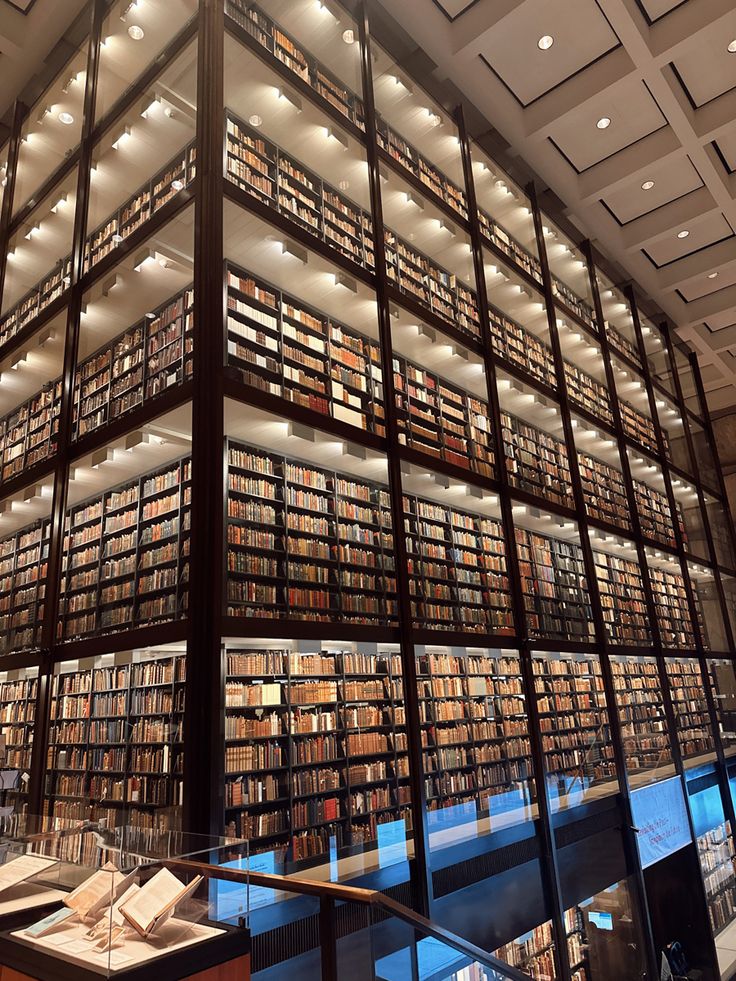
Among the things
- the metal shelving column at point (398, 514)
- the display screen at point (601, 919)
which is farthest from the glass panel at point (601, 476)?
the display screen at point (601, 919)

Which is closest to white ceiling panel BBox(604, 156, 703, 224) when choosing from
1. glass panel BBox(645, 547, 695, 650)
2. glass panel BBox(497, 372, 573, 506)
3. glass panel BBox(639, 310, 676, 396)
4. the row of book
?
glass panel BBox(639, 310, 676, 396)

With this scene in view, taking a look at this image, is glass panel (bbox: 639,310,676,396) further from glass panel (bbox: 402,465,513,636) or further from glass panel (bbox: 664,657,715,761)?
glass panel (bbox: 402,465,513,636)

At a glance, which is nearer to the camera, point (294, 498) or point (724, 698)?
point (294, 498)

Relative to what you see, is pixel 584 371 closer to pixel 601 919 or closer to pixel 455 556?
pixel 455 556

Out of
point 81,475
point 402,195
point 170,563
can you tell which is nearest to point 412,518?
point 170,563

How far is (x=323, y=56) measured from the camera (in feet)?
18.0

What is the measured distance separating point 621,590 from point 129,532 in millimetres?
6121

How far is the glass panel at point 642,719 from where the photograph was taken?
23.0 feet

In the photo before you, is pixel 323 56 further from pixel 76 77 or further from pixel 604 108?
pixel 604 108

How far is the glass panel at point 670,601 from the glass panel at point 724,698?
785 millimetres

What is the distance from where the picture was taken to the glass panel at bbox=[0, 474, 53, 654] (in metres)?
4.74

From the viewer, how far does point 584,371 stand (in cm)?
884

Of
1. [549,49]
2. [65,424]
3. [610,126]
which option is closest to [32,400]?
[65,424]

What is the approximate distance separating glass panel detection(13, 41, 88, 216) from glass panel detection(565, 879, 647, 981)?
7.83m
